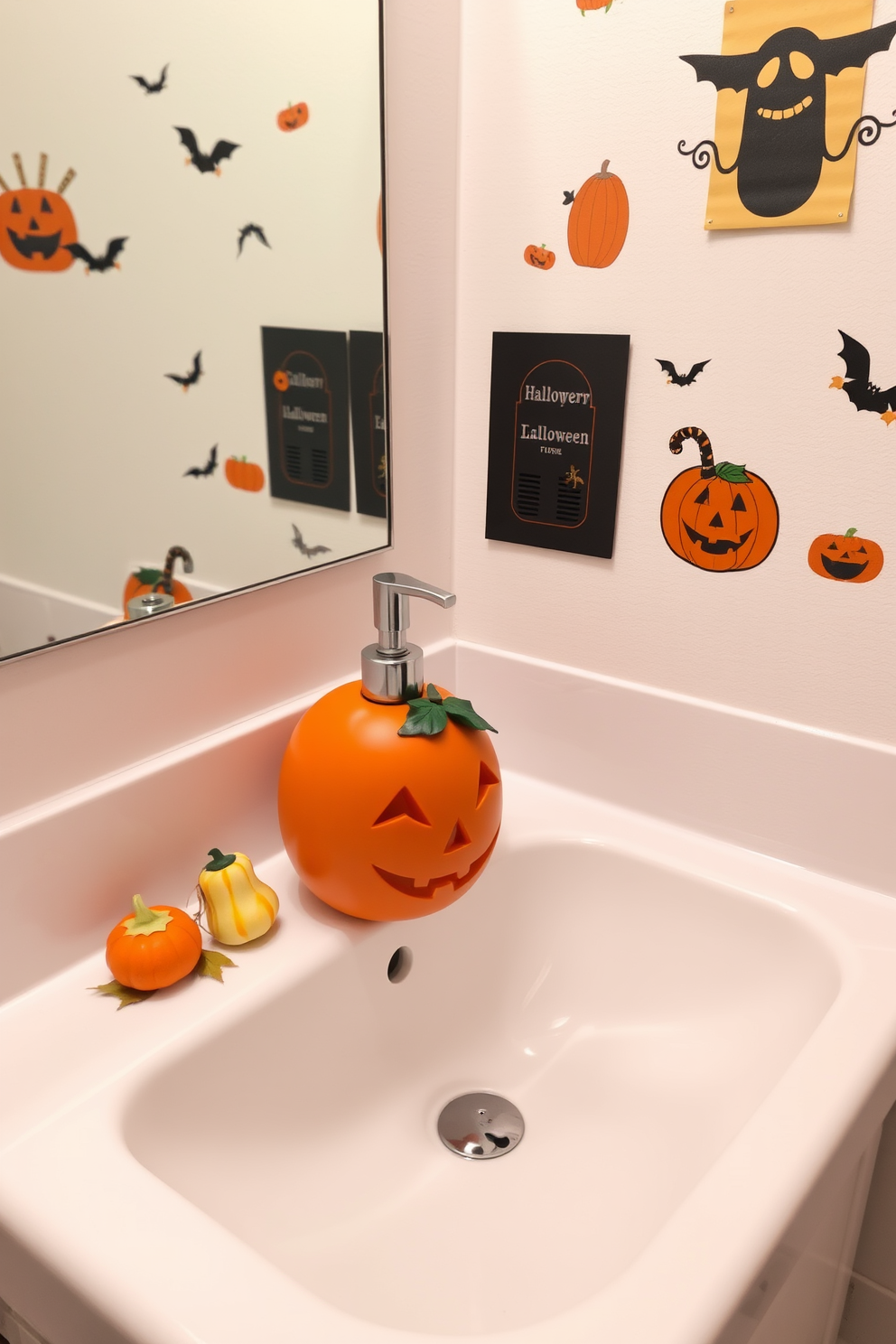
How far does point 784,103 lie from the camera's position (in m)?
0.70

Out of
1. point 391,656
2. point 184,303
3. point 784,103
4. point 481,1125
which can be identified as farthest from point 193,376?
point 481,1125

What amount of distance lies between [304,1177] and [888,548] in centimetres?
64

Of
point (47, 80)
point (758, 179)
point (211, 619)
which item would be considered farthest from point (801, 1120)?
A: point (47, 80)

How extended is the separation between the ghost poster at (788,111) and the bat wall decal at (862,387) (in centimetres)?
9

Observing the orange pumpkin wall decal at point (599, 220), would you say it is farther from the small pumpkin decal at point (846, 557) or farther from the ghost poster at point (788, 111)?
the small pumpkin decal at point (846, 557)

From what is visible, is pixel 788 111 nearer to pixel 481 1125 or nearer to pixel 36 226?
pixel 36 226

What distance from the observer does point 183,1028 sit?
64cm

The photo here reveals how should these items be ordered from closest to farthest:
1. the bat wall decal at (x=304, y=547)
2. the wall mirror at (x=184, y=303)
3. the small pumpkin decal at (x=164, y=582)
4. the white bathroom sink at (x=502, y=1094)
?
1. the white bathroom sink at (x=502, y=1094)
2. the wall mirror at (x=184, y=303)
3. the small pumpkin decal at (x=164, y=582)
4. the bat wall decal at (x=304, y=547)

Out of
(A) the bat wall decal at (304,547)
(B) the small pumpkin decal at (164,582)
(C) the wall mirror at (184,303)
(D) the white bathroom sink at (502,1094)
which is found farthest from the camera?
(A) the bat wall decal at (304,547)

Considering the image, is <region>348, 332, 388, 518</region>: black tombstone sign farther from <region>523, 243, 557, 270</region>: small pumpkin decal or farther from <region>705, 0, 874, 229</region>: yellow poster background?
<region>705, 0, 874, 229</region>: yellow poster background

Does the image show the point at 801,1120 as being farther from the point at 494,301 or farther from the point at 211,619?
the point at 494,301

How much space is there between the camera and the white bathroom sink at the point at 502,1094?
0.49m

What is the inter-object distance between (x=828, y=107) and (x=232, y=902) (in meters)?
0.73

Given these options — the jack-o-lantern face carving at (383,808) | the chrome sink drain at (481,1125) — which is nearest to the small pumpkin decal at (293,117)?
the jack-o-lantern face carving at (383,808)
